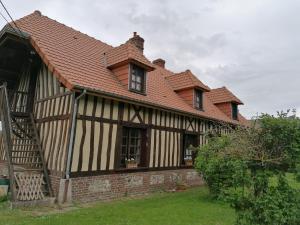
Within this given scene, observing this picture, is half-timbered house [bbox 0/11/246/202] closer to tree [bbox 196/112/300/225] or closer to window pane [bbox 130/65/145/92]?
window pane [bbox 130/65/145/92]

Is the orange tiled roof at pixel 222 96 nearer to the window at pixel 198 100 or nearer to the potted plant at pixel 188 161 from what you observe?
the window at pixel 198 100

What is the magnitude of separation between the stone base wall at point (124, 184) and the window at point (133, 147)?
472 millimetres

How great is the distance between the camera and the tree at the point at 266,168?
4.68 metres

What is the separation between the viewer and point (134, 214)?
7168 mm

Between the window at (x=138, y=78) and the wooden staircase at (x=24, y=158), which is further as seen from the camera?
the window at (x=138, y=78)

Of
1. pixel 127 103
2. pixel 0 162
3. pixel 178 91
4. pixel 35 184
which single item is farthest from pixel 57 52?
pixel 178 91

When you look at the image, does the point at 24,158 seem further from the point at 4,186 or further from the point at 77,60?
the point at 77,60

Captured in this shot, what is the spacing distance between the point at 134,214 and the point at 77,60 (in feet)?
19.0

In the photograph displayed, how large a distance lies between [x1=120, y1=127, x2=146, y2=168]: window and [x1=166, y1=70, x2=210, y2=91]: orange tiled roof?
198 inches

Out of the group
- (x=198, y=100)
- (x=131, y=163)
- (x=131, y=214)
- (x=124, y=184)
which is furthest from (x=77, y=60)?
(x=198, y=100)

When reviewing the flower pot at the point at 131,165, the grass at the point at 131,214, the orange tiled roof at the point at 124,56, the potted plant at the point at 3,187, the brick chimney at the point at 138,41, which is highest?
the brick chimney at the point at 138,41

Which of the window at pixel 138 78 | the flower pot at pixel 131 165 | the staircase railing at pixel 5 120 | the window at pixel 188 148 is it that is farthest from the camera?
the window at pixel 188 148

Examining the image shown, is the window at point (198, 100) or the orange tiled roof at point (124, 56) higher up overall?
the orange tiled roof at point (124, 56)

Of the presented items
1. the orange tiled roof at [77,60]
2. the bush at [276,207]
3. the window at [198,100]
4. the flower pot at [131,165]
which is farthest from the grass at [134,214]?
the window at [198,100]
